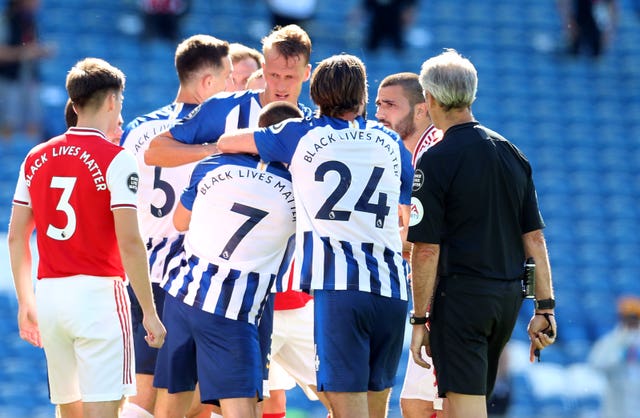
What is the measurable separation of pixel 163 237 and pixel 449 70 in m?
2.06

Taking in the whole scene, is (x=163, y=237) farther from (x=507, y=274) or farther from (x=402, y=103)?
(x=507, y=274)

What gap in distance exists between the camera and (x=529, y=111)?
16.5 metres

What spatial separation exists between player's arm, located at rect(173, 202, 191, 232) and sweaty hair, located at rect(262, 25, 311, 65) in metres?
1.02

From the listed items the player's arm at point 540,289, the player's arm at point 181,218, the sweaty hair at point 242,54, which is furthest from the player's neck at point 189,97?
the player's arm at point 540,289

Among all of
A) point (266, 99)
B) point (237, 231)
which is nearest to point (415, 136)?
point (266, 99)

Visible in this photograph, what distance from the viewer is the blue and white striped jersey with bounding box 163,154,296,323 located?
5734 mm

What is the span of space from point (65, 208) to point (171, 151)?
906mm

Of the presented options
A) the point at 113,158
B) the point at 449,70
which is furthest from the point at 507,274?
the point at 113,158

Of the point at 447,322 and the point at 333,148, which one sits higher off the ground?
the point at 333,148

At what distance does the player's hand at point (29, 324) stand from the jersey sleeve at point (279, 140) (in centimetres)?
137

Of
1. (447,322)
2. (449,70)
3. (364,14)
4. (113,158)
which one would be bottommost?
(447,322)

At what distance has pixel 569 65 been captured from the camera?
17.3 meters

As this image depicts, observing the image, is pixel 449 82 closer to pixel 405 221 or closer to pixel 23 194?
pixel 405 221

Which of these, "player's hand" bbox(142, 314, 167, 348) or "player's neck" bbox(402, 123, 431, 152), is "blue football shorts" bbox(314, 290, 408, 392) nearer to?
"player's hand" bbox(142, 314, 167, 348)
